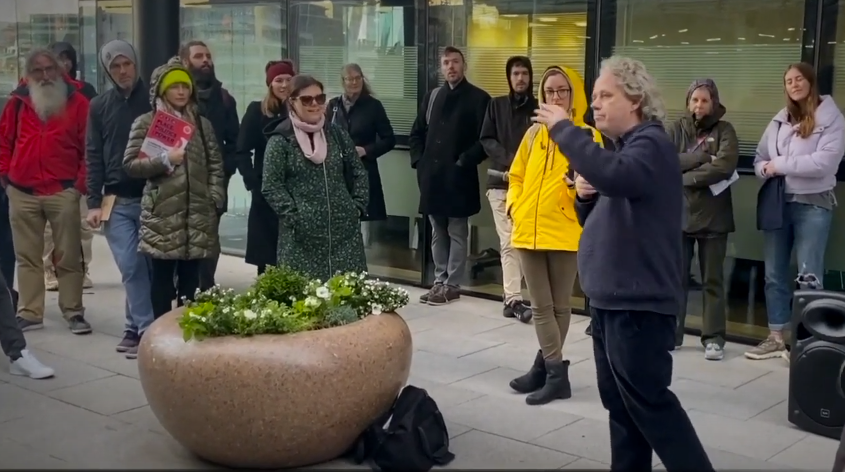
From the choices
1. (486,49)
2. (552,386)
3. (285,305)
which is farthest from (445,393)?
(486,49)

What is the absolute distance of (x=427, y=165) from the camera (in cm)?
879

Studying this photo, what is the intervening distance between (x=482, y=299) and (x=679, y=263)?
502 cm

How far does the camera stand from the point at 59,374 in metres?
6.57

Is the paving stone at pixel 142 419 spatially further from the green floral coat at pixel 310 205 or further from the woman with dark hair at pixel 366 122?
the woman with dark hair at pixel 366 122

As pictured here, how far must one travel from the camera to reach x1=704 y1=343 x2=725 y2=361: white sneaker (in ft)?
23.1

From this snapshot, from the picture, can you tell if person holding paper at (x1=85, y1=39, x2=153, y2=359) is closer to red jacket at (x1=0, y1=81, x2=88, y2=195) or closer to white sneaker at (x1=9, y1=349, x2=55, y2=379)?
red jacket at (x1=0, y1=81, x2=88, y2=195)

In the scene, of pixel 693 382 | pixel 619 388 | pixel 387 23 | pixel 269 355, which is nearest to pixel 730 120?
pixel 693 382

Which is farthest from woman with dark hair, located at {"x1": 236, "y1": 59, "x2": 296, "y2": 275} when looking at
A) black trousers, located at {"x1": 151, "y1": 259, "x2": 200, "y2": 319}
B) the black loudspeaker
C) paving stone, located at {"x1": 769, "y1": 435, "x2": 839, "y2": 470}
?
paving stone, located at {"x1": 769, "y1": 435, "x2": 839, "y2": 470}

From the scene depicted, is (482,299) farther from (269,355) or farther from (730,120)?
(269,355)

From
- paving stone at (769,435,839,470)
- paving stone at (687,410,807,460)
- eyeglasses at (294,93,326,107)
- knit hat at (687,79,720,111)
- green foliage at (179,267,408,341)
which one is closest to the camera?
green foliage at (179,267,408,341)

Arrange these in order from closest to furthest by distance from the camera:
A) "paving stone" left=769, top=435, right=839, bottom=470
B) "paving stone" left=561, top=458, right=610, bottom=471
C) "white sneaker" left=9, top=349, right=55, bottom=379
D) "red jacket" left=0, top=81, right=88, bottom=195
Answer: "paving stone" left=561, top=458, right=610, bottom=471 → "paving stone" left=769, top=435, right=839, bottom=470 → "white sneaker" left=9, top=349, right=55, bottom=379 → "red jacket" left=0, top=81, right=88, bottom=195

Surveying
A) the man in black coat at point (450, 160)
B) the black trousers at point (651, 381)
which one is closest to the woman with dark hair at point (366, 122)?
the man in black coat at point (450, 160)

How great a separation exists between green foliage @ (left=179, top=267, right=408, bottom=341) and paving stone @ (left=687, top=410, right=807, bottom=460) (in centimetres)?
181

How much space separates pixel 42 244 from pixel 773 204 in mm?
5282
